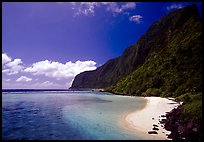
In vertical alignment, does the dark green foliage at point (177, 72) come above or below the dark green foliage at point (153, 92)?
above

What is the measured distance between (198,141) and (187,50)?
8688 centimetres

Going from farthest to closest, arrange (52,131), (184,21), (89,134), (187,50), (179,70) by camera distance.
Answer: (184,21)
(187,50)
(179,70)
(52,131)
(89,134)

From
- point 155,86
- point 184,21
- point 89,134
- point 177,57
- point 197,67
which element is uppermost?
point 184,21

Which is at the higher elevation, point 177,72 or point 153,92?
point 177,72

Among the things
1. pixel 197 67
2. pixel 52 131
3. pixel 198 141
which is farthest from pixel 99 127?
pixel 197 67

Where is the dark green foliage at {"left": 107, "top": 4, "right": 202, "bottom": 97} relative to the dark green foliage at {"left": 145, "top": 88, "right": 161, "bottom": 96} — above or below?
above

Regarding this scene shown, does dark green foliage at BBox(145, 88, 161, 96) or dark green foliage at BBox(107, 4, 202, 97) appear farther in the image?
dark green foliage at BBox(145, 88, 161, 96)

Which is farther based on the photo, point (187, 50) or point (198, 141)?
point (187, 50)

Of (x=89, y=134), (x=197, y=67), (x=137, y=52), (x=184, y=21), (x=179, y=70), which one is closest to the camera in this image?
(x=89, y=134)

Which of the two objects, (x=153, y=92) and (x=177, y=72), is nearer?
(x=177, y=72)

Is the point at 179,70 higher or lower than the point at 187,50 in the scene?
lower

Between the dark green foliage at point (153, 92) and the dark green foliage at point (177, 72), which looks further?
the dark green foliage at point (153, 92)

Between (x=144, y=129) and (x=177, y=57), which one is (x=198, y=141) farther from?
(x=177, y=57)

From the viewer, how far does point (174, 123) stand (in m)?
25.5
